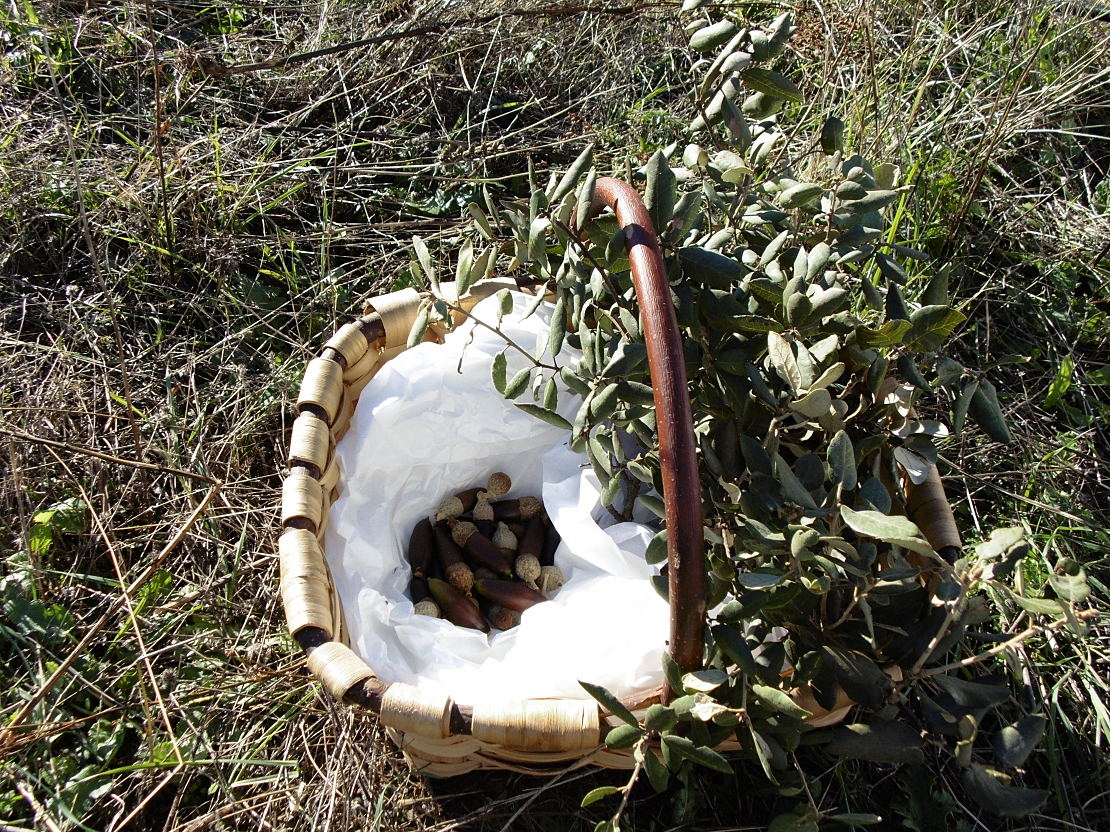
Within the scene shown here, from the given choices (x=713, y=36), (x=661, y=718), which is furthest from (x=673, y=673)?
(x=713, y=36)

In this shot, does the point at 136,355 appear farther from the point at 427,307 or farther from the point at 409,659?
the point at 409,659

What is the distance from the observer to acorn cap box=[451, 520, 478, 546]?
1514 millimetres

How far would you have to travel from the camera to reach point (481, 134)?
2.18 metres

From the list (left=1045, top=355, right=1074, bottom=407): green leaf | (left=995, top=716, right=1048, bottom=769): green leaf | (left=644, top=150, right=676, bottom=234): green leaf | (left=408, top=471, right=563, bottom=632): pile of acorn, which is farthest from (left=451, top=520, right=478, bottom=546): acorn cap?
(left=1045, top=355, right=1074, bottom=407): green leaf

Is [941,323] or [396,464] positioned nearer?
[941,323]

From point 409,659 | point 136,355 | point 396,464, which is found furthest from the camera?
point 136,355

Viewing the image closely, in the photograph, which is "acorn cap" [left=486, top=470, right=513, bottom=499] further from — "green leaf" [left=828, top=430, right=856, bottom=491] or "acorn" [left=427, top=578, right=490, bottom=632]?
"green leaf" [left=828, top=430, right=856, bottom=491]

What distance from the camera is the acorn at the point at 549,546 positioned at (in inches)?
61.1

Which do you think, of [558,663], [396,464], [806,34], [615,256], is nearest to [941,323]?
[615,256]

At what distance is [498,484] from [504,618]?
Result: 0.26 m

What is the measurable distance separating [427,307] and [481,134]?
3.34 feet

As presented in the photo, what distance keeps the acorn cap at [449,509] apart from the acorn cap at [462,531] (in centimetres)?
3

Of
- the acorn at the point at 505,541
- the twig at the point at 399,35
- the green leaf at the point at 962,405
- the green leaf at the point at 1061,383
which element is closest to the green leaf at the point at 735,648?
the green leaf at the point at 962,405

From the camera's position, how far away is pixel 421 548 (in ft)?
4.95
